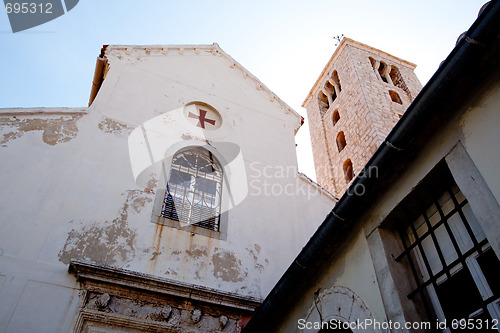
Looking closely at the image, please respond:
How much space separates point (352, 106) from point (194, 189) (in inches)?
478

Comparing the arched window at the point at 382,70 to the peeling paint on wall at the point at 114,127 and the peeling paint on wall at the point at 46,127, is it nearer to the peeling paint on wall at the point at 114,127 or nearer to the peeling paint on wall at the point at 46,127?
the peeling paint on wall at the point at 114,127

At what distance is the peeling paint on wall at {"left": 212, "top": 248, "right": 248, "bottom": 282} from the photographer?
7.08 m

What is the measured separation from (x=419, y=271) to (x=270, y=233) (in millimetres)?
4145

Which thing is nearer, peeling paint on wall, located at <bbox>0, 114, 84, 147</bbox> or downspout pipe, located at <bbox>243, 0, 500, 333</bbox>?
downspout pipe, located at <bbox>243, 0, 500, 333</bbox>

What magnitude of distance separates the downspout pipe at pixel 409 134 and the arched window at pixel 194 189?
8.69 feet

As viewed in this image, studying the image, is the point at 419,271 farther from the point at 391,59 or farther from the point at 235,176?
the point at 391,59

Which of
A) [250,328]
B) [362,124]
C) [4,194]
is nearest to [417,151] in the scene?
[250,328]

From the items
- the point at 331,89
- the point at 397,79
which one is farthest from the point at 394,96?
the point at 331,89

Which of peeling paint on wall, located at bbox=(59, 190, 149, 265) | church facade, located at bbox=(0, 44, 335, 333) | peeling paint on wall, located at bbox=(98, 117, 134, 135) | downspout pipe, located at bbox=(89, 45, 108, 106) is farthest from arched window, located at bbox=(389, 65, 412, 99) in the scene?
peeling paint on wall, located at bbox=(59, 190, 149, 265)

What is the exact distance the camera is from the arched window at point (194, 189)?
7.68 metres

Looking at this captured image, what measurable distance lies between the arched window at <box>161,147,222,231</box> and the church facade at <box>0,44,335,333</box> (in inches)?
1.0

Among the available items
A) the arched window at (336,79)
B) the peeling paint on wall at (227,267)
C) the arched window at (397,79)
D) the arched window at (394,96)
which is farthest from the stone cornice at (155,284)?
the arched window at (336,79)

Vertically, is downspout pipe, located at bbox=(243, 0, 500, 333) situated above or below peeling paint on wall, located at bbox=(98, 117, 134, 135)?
below

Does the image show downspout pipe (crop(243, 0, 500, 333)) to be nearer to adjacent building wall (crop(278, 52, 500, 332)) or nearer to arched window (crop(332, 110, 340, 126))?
adjacent building wall (crop(278, 52, 500, 332))
